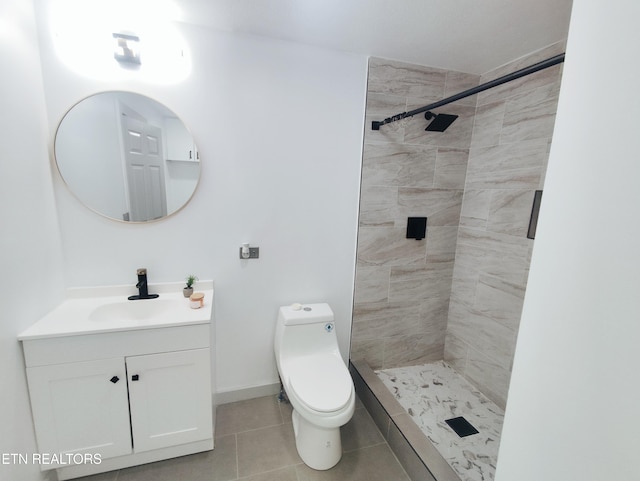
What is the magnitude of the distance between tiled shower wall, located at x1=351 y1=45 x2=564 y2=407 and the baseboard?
684mm

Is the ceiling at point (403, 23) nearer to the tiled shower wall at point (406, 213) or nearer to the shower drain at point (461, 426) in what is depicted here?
the tiled shower wall at point (406, 213)

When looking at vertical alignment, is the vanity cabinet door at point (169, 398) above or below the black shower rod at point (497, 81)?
below

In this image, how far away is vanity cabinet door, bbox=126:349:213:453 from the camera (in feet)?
4.71

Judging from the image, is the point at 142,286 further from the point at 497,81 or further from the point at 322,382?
the point at 497,81

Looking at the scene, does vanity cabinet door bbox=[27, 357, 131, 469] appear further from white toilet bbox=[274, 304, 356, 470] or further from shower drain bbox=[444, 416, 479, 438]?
shower drain bbox=[444, 416, 479, 438]

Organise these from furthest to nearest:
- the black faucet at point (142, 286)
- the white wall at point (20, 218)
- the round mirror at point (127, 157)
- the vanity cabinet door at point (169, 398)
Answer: the black faucet at point (142, 286) → the round mirror at point (127, 157) → the vanity cabinet door at point (169, 398) → the white wall at point (20, 218)

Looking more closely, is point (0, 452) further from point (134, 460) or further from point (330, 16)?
point (330, 16)

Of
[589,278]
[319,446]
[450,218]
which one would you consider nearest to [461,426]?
[319,446]

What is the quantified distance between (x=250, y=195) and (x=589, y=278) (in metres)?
1.67

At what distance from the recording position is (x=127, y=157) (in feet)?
5.36

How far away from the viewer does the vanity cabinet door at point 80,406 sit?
1323mm

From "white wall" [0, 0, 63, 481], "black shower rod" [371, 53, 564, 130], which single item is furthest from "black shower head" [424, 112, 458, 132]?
"white wall" [0, 0, 63, 481]

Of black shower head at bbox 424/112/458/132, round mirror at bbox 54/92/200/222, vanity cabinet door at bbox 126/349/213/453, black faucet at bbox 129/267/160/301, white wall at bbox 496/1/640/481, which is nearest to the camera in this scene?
white wall at bbox 496/1/640/481

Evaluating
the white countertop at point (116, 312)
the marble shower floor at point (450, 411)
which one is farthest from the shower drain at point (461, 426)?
the white countertop at point (116, 312)
